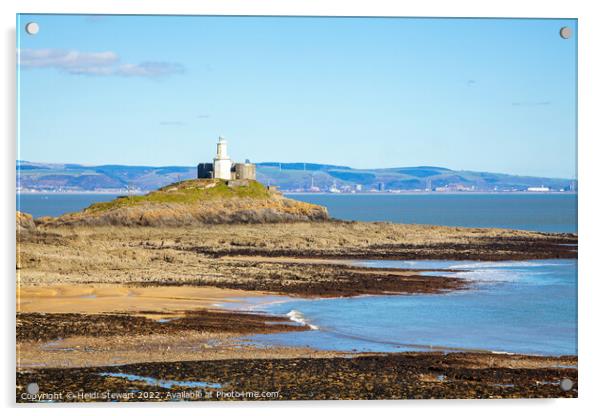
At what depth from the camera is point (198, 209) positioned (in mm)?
45812

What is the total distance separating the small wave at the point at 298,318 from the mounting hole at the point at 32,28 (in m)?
7.13

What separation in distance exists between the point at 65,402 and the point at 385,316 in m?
8.07

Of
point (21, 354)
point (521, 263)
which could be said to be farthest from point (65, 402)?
point (521, 263)

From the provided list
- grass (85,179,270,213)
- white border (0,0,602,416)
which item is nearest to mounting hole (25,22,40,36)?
white border (0,0,602,416)

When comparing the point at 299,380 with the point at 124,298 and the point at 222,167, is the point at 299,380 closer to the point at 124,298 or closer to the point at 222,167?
the point at 124,298

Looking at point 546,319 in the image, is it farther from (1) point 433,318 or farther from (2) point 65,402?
(2) point 65,402

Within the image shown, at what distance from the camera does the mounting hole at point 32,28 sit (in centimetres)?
1113

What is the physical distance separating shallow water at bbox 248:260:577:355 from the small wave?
0.08 feet

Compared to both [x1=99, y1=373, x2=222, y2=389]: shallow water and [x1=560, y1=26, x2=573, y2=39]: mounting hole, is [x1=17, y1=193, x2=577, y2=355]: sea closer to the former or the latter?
[x1=560, y1=26, x2=573, y2=39]: mounting hole

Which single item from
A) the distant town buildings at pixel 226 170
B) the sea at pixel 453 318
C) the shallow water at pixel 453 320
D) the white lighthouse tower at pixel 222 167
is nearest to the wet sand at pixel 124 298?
the sea at pixel 453 318

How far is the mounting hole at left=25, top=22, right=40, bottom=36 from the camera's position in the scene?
36.5ft

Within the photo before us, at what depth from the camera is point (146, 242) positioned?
3497cm

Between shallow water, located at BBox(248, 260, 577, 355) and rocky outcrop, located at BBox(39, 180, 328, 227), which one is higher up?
rocky outcrop, located at BBox(39, 180, 328, 227)

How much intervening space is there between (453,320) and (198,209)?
29461mm
